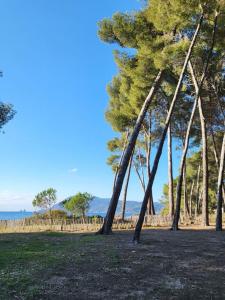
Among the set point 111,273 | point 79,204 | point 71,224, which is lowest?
point 111,273

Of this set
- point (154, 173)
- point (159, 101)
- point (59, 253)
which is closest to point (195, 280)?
point (59, 253)

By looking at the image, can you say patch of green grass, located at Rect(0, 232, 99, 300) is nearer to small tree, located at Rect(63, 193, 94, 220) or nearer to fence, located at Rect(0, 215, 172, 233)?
fence, located at Rect(0, 215, 172, 233)

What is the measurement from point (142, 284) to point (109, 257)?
97.1 inches

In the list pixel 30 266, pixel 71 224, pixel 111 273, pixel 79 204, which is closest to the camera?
pixel 111 273

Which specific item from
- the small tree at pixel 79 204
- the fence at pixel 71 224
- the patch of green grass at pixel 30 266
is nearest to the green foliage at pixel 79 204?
the small tree at pixel 79 204

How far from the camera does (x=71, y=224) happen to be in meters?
23.6

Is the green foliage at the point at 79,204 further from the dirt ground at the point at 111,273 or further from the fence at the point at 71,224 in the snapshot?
the dirt ground at the point at 111,273

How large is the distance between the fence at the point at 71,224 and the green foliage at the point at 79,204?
2488 centimetres

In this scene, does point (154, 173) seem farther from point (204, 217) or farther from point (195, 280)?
point (204, 217)

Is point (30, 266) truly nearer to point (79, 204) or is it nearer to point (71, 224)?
point (71, 224)

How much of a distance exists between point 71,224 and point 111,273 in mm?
16787

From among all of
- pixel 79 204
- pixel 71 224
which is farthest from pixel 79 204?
pixel 71 224

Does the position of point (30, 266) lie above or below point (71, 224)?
below

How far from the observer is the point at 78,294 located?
5805mm
